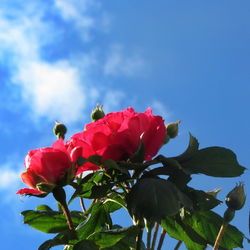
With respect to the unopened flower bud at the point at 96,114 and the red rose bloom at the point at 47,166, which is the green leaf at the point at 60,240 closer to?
the red rose bloom at the point at 47,166

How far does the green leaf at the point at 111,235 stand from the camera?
128 centimetres

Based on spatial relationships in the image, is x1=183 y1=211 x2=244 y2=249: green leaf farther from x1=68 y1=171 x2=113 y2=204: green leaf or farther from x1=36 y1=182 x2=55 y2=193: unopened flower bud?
x1=36 y1=182 x2=55 y2=193: unopened flower bud

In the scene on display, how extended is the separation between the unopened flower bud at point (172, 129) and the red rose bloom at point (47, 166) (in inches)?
19.9

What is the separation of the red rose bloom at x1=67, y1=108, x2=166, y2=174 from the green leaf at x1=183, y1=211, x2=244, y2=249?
0.93 feet

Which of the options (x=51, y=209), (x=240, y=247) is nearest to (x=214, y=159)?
(x=240, y=247)

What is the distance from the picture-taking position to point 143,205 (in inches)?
44.3

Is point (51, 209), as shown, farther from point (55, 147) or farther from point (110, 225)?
point (55, 147)

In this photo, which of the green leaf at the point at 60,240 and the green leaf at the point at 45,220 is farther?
the green leaf at the point at 45,220

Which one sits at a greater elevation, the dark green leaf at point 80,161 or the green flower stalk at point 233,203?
the dark green leaf at point 80,161

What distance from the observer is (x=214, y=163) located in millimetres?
1236

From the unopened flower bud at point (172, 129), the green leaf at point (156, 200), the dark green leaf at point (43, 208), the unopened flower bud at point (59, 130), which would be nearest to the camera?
the green leaf at point (156, 200)

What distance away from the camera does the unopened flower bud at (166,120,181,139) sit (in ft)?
5.58

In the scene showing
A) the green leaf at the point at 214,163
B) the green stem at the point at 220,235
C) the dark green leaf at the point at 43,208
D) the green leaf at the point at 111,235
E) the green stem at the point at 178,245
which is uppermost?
the dark green leaf at the point at 43,208

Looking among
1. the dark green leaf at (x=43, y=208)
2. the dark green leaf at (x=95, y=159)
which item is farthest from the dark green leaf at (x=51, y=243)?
the dark green leaf at (x=43, y=208)
